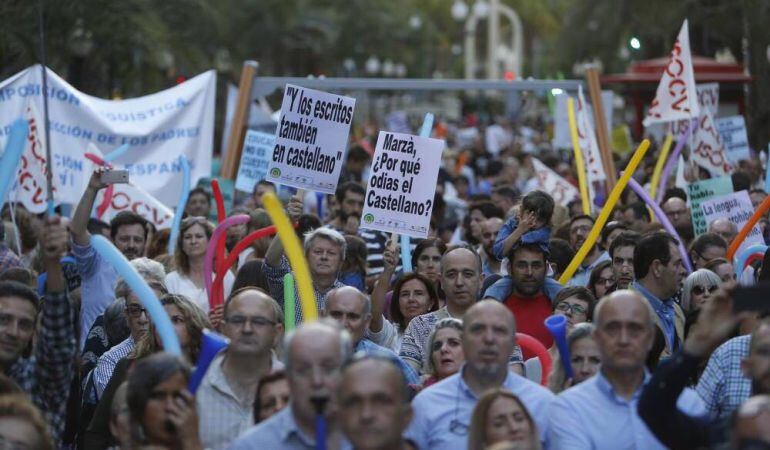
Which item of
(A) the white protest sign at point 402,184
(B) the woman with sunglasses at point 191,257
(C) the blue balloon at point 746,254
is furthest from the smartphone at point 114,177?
(C) the blue balloon at point 746,254

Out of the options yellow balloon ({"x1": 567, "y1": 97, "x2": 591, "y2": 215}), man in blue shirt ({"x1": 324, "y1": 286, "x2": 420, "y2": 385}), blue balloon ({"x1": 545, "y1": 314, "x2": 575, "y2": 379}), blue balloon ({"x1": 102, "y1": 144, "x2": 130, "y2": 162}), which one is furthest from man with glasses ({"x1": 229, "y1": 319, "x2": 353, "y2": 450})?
blue balloon ({"x1": 102, "y1": 144, "x2": 130, "y2": 162})

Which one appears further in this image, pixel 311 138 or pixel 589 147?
pixel 589 147

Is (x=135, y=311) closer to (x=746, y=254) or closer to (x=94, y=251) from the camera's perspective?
(x=94, y=251)

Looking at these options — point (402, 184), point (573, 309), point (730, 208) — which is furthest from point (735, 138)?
point (573, 309)

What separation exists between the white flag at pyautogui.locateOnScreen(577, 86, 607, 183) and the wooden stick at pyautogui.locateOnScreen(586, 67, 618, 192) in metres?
0.35

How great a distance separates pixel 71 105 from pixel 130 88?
1128 cm

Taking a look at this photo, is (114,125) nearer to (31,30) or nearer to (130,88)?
(31,30)

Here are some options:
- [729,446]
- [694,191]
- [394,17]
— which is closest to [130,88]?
[694,191]

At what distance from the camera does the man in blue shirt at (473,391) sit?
6094 millimetres

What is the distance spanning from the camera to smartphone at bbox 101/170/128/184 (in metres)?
7.40

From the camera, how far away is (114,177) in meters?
7.41

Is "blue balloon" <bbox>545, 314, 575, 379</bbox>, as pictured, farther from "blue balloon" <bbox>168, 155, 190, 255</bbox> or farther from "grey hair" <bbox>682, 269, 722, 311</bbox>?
"blue balloon" <bbox>168, 155, 190, 255</bbox>

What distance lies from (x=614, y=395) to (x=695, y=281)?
10.1 feet

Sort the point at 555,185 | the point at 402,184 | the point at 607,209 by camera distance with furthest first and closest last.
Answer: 1. the point at 555,185
2. the point at 402,184
3. the point at 607,209
